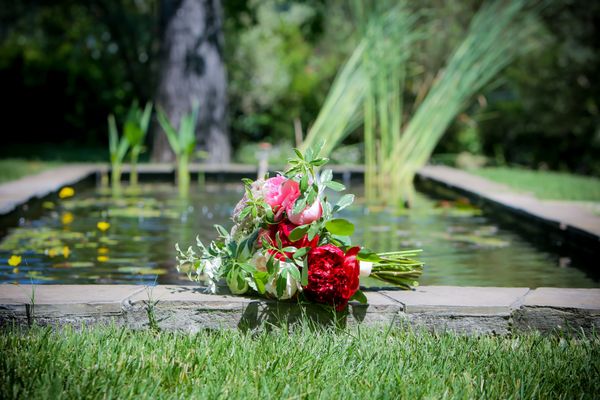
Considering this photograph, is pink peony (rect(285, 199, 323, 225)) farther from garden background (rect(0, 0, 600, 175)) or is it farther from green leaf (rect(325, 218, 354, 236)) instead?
garden background (rect(0, 0, 600, 175))

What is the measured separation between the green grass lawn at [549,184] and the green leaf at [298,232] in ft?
13.3

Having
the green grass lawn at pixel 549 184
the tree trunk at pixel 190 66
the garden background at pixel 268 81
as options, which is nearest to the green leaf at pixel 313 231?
the green grass lawn at pixel 549 184

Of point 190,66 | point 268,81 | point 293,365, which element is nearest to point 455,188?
point 190,66

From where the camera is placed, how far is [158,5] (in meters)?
10.4

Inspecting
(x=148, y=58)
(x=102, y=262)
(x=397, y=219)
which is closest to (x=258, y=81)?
(x=148, y=58)

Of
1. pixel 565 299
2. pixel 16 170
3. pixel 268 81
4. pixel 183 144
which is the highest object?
pixel 268 81

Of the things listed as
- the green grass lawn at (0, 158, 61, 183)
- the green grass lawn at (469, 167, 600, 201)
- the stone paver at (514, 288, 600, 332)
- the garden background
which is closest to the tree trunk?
the garden background

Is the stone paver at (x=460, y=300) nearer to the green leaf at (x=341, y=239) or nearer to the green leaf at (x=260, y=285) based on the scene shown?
the green leaf at (x=341, y=239)

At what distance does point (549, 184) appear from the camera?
25.3ft

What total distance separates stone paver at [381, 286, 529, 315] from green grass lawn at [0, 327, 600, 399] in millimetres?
95

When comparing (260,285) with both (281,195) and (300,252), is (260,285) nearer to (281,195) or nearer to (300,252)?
(300,252)

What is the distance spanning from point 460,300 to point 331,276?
42cm

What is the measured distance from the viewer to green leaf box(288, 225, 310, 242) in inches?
102

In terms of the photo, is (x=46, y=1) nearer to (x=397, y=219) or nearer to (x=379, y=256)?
(x=397, y=219)
